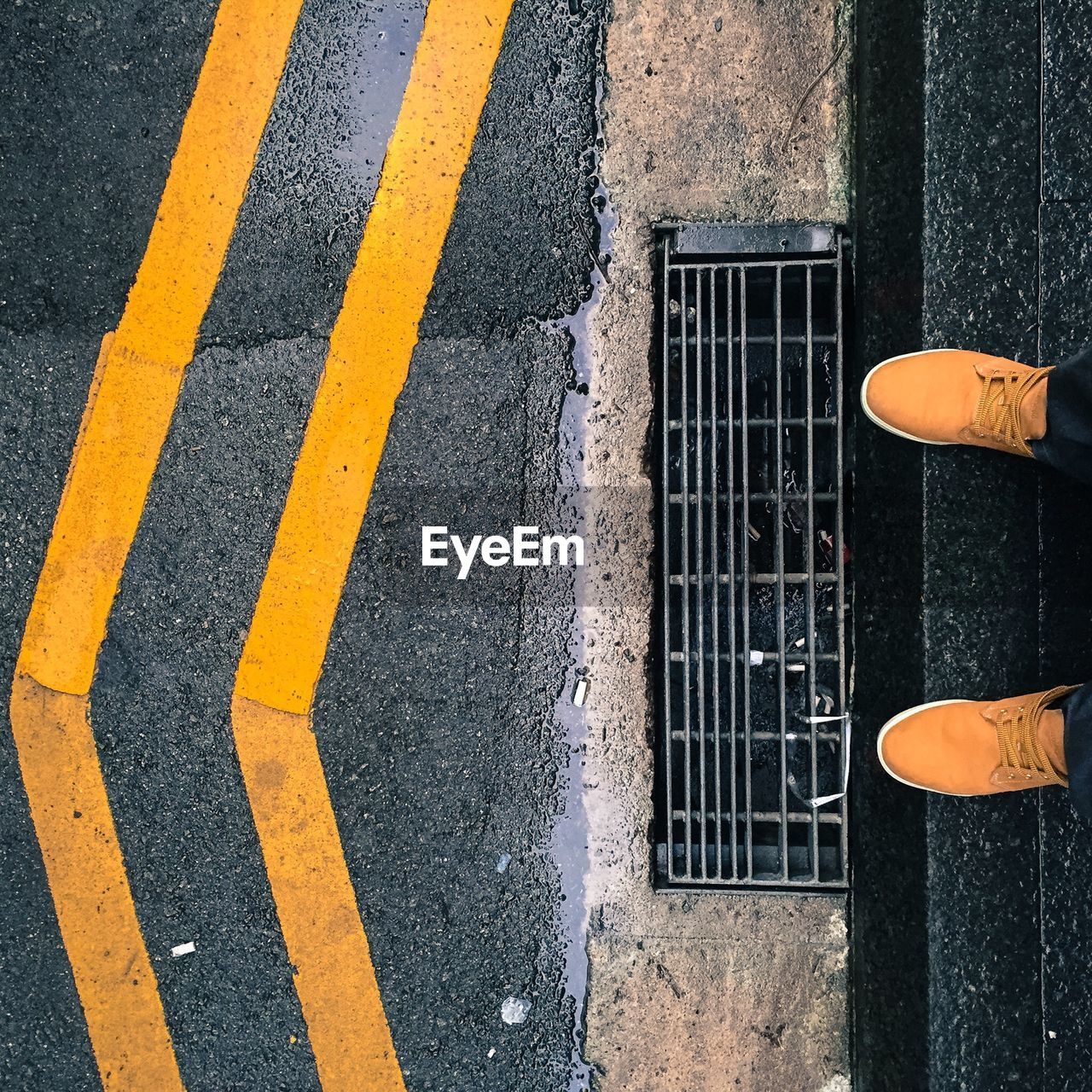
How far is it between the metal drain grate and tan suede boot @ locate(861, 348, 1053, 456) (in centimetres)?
21

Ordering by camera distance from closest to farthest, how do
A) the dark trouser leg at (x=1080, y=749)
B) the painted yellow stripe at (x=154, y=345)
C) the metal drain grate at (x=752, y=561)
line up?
the dark trouser leg at (x=1080, y=749) → the metal drain grate at (x=752, y=561) → the painted yellow stripe at (x=154, y=345)

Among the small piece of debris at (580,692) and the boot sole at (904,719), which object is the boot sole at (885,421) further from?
the small piece of debris at (580,692)

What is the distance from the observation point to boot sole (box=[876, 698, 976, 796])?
202 centimetres

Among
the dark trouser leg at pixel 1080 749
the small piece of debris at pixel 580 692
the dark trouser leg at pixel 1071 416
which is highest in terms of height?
the dark trouser leg at pixel 1071 416

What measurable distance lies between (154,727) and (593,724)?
4.39ft

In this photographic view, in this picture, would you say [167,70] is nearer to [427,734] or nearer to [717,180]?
[717,180]

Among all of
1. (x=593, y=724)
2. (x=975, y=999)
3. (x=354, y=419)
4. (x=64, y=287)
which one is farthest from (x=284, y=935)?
(x=64, y=287)

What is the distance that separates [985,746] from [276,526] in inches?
80.7

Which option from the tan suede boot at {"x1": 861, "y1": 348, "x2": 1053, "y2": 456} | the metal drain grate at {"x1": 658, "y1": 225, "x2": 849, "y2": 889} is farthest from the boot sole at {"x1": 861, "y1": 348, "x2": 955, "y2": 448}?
the metal drain grate at {"x1": 658, "y1": 225, "x2": 849, "y2": 889}

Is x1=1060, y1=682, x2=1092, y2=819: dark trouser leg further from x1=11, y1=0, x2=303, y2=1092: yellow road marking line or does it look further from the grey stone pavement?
x1=11, y1=0, x2=303, y2=1092: yellow road marking line

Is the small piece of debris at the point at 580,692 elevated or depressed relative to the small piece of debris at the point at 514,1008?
elevated

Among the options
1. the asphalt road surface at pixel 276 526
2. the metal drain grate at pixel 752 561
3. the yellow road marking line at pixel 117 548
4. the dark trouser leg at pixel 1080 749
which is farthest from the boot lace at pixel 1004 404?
the yellow road marking line at pixel 117 548

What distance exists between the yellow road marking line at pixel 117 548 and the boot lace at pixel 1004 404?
218 cm

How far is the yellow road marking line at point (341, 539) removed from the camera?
232 cm
